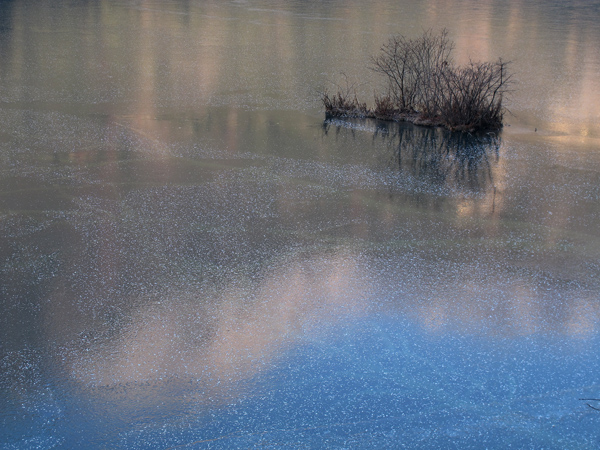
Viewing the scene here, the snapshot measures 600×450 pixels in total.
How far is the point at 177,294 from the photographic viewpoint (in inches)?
188

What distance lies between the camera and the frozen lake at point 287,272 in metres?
3.65

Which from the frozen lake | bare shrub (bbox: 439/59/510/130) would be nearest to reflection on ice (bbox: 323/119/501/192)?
the frozen lake

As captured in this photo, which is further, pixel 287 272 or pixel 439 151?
pixel 439 151

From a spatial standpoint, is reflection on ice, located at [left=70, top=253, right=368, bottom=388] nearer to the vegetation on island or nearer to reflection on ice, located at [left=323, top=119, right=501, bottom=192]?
reflection on ice, located at [left=323, top=119, right=501, bottom=192]

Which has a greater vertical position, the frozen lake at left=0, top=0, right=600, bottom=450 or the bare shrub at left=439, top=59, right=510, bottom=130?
the bare shrub at left=439, top=59, right=510, bottom=130

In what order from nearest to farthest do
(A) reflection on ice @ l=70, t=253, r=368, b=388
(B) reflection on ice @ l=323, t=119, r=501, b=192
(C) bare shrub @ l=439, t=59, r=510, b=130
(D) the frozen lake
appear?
(D) the frozen lake < (A) reflection on ice @ l=70, t=253, r=368, b=388 < (B) reflection on ice @ l=323, t=119, r=501, b=192 < (C) bare shrub @ l=439, t=59, r=510, b=130

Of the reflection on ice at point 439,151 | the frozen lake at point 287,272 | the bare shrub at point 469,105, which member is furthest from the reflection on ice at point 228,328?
the bare shrub at point 469,105

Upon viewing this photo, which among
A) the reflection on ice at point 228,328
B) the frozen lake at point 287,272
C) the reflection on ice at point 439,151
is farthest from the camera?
the reflection on ice at point 439,151

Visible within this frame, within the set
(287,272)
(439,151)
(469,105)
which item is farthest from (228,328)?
(469,105)

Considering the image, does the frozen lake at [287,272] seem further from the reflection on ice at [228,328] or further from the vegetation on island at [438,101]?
the vegetation on island at [438,101]

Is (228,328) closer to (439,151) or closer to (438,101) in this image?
(439,151)

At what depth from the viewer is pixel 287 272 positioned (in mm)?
5113

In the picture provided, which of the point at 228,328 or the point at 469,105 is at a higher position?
the point at 469,105

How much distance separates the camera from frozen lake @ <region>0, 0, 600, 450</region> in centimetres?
365
